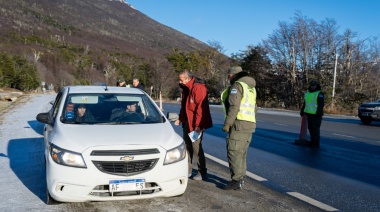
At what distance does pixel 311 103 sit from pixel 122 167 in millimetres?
6876

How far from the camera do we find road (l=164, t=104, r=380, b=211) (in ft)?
18.3

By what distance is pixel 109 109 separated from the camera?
19.3 feet

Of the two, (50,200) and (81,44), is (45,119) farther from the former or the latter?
(81,44)

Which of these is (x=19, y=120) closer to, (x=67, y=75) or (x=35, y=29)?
(x=67, y=75)

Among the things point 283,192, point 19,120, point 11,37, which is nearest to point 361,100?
point 19,120

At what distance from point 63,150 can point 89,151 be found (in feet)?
1.05

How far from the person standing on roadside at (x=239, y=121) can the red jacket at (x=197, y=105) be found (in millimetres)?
536

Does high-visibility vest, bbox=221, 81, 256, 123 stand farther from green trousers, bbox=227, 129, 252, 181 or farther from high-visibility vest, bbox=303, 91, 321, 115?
high-visibility vest, bbox=303, 91, 321, 115

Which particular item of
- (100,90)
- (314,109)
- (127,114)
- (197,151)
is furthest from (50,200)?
(314,109)

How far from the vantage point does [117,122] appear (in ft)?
18.0

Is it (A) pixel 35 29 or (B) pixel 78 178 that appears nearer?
(B) pixel 78 178

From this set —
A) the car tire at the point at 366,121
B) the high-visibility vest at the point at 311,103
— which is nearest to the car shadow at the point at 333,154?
the high-visibility vest at the point at 311,103

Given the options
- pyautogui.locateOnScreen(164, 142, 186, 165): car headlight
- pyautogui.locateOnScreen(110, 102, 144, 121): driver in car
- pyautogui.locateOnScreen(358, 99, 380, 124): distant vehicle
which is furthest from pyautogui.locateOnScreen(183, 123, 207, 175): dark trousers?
pyautogui.locateOnScreen(358, 99, 380, 124): distant vehicle

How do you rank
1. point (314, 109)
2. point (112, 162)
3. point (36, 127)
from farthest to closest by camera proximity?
point (36, 127) < point (314, 109) < point (112, 162)
